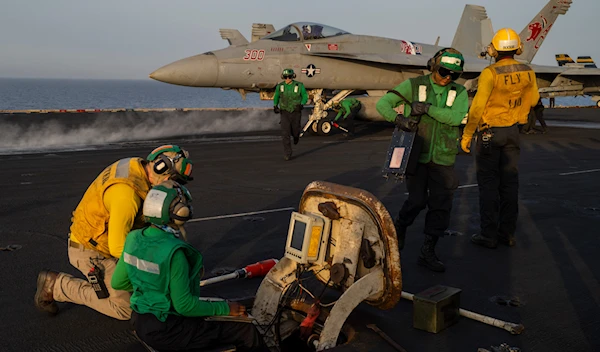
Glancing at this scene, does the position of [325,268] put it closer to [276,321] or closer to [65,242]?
[276,321]

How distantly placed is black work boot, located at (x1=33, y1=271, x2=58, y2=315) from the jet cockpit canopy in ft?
50.2

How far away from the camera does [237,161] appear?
13.6 m

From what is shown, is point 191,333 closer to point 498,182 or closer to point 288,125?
point 498,182

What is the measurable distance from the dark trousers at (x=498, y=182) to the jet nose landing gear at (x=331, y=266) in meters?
3.12

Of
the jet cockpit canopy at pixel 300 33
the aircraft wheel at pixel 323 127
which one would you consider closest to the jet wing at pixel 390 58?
the jet cockpit canopy at pixel 300 33

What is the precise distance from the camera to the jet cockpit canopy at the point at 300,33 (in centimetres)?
1895

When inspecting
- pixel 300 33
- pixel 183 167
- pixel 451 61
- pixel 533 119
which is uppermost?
pixel 300 33

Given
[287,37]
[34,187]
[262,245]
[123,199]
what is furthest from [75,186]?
[287,37]

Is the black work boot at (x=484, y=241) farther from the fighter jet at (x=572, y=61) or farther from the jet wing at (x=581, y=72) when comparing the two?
the fighter jet at (x=572, y=61)

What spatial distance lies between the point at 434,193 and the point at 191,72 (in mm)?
12976

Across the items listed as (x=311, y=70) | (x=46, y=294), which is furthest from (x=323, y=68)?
(x=46, y=294)

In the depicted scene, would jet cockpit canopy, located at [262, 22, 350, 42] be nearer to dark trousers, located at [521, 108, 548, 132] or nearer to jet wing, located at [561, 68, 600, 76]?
dark trousers, located at [521, 108, 548, 132]

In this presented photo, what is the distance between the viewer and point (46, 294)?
181 inches

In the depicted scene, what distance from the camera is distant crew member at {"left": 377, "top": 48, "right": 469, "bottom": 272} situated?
18.8ft
